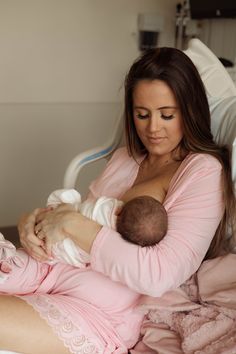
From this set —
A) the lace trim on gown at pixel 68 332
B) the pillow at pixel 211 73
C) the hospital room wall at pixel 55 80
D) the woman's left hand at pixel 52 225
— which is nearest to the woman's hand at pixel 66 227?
the woman's left hand at pixel 52 225

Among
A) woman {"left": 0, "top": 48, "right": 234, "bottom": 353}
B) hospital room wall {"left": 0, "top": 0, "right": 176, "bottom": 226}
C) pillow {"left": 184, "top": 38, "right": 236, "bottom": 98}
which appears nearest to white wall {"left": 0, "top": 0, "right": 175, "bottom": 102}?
hospital room wall {"left": 0, "top": 0, "right": 176, "bottom": 226}

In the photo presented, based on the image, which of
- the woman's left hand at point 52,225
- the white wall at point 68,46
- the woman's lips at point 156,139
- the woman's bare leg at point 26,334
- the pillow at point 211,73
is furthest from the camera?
the white wall at point 68,46

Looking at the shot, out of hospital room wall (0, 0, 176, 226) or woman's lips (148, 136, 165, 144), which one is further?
hospital room wall (0, 0, 176, 226)

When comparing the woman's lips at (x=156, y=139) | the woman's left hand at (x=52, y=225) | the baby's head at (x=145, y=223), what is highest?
the woman's lips at (x=156, y=139)

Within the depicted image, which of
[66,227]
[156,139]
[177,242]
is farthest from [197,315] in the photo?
[156,139]

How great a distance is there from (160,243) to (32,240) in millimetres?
358

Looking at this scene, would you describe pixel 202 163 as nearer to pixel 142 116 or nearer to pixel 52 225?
pixel 142 116

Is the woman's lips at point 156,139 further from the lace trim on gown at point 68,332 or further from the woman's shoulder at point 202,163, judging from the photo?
the lace trim on gown at point 68,332

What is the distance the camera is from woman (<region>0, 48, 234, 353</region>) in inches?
40.1

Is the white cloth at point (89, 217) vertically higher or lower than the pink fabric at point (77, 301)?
higher

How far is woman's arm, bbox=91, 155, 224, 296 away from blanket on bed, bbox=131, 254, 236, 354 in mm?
64

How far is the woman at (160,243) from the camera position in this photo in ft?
3.34

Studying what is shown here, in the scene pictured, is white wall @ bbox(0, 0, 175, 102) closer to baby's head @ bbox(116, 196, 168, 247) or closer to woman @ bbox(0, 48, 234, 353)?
woman @ bbox(0, 48, 234, 353)

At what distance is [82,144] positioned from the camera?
276 cm
